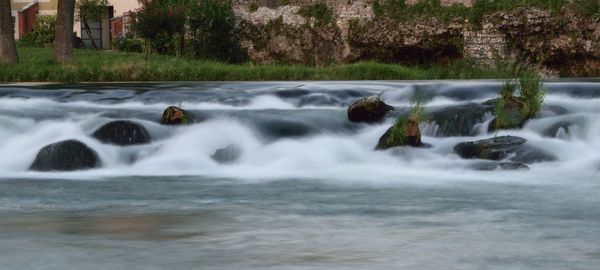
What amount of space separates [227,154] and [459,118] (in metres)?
3.12

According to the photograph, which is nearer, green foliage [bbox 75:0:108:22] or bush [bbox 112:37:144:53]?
bush [bbox 112:37:144:53]

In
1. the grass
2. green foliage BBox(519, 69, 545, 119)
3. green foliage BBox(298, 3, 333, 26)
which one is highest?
green foliage BBox(298, 3, 333, 26)

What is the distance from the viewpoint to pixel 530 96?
50.6 ft

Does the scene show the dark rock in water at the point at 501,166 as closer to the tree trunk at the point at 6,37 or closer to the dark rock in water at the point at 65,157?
the dark rock in water at the point at 65,157

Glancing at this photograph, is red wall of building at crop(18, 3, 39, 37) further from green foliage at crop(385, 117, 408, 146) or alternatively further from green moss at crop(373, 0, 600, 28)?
green foliage at crop(385, 117, 408, 146)

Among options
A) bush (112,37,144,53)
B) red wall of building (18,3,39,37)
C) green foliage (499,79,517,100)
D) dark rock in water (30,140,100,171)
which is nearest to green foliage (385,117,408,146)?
green foliage (499,79,517,100)

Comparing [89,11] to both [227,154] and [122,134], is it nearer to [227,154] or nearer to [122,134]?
[122,134]

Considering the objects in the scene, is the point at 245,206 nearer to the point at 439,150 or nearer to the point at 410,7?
the point at 439,150

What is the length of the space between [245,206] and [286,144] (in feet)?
15.3

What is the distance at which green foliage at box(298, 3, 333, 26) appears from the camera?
30.8 m

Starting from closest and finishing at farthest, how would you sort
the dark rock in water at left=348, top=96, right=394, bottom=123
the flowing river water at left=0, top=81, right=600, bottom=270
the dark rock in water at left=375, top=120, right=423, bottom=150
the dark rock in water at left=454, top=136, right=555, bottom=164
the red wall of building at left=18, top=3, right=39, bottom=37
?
1. the flowing river water at left=0, top=81, right=600, bottom=270
2. the dark rock in water at left=454, top=136, right=555, bottom=164
3. the dark rock in water at left=375, top=120, right=423, bottom=150
4. the dark rock in water at left=348, top=96, right=394, bottom=123
5. the red wall of building at left=18, top=3, right=39, bottom=37

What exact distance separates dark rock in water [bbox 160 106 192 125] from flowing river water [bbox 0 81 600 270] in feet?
0.60

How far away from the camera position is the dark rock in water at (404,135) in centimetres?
1429

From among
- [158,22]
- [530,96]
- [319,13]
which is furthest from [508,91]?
[158,22]
